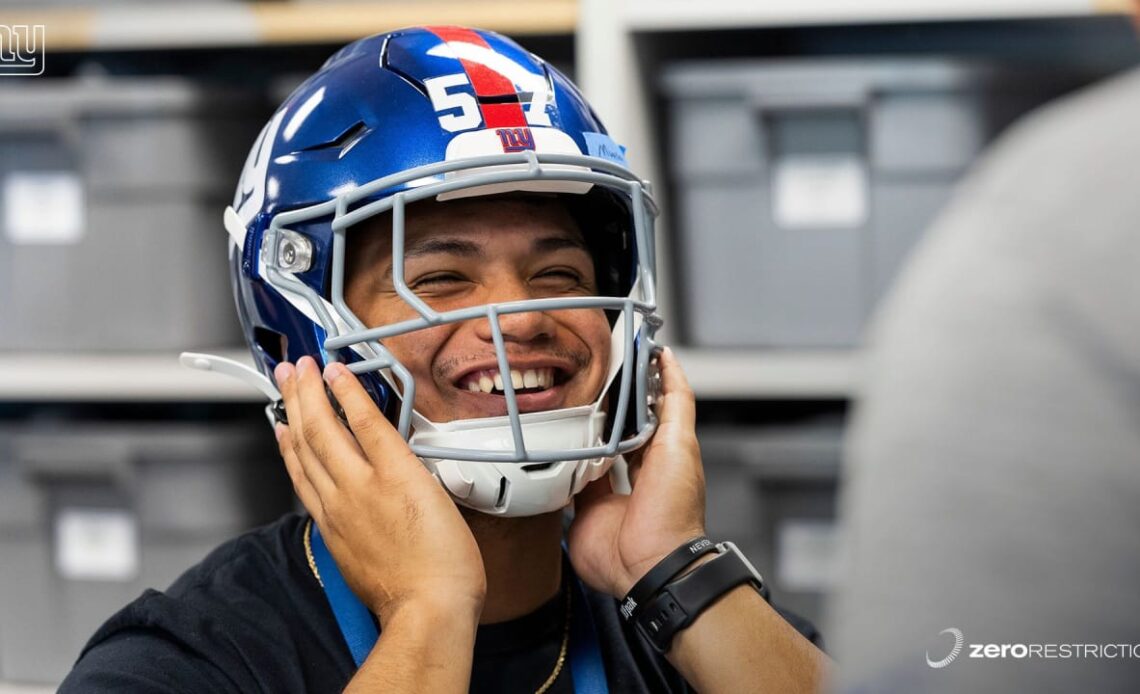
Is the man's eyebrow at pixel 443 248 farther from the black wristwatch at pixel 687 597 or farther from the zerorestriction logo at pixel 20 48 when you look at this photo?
the zerorestriction logo at pixel 20 48

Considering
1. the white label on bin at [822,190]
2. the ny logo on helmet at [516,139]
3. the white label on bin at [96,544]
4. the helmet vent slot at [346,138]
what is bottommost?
the white label on bin at [96,544]

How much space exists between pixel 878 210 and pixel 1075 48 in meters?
0.61

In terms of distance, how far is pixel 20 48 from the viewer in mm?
1910

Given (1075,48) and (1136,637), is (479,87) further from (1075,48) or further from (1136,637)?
(1075,48)

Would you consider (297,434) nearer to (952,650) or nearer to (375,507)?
(375,507)

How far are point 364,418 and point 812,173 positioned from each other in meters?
0.93

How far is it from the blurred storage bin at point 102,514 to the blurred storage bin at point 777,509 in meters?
0.67

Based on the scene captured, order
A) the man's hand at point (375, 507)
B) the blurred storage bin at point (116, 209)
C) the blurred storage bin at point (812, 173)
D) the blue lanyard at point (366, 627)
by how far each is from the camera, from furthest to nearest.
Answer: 1. the blurred storage bin at point (116, 209)
2. the blurred storage bin at point (812, 173)
3. the blue lanyard at point (366, 627)
4. the man's hand at point (375, 507)

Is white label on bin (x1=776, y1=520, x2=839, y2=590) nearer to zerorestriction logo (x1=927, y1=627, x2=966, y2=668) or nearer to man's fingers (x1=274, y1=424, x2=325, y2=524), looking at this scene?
man's fingers (x1=274, y1=424, x2=325, y2=524)

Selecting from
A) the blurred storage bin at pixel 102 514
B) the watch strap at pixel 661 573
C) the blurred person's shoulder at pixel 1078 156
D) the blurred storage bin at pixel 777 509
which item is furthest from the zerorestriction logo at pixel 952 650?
the blurred storage bin at pixel 102 514

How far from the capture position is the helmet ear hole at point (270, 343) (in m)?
1.15

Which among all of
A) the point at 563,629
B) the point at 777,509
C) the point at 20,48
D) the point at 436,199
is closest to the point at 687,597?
the point at 563,629

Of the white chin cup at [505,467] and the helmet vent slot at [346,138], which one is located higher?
the helmet vent slot at [346,138]

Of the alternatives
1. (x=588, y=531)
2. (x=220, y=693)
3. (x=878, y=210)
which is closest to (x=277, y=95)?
(x=878, y=210)
